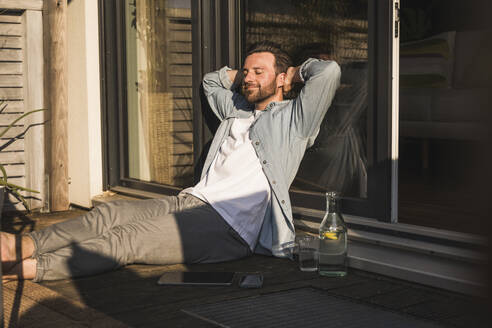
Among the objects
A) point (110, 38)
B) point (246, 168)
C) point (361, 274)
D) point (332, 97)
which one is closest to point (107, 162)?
point (110, 38)

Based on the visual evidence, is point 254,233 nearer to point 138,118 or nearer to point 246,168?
point 246,168

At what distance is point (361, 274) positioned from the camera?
2838 mm

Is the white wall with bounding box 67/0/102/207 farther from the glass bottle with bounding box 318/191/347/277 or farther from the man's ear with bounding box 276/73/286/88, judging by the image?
the glass bottle with bounding box 318/191/347/277

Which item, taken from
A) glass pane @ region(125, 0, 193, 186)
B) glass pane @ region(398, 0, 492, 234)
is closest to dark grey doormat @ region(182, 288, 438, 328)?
glass pane @ region(398, 0, 492, 234)

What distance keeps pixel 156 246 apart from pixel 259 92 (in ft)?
3.28

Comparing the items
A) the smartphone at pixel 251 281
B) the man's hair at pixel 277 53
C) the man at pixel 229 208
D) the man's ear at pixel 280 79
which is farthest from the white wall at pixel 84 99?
the smartphone at pixel 251 281

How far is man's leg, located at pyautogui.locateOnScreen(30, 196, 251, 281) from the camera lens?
2730 millimetres

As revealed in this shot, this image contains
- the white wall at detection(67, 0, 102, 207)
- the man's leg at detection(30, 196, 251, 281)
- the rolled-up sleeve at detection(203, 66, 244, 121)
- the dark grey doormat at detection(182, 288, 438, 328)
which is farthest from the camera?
the white wall at detection(67, 0, 102, 207)

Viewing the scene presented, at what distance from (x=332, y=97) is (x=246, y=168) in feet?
1.82

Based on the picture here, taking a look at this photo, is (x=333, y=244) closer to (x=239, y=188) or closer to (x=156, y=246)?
(x=239, y=188)

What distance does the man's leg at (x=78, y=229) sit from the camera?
8.73 feet

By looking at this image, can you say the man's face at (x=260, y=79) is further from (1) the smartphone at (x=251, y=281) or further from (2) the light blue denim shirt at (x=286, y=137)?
(1) the smartphone at (x=251, y=281)

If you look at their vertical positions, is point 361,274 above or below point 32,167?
below

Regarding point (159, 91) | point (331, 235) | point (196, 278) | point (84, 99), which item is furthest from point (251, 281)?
point (84, 99)
